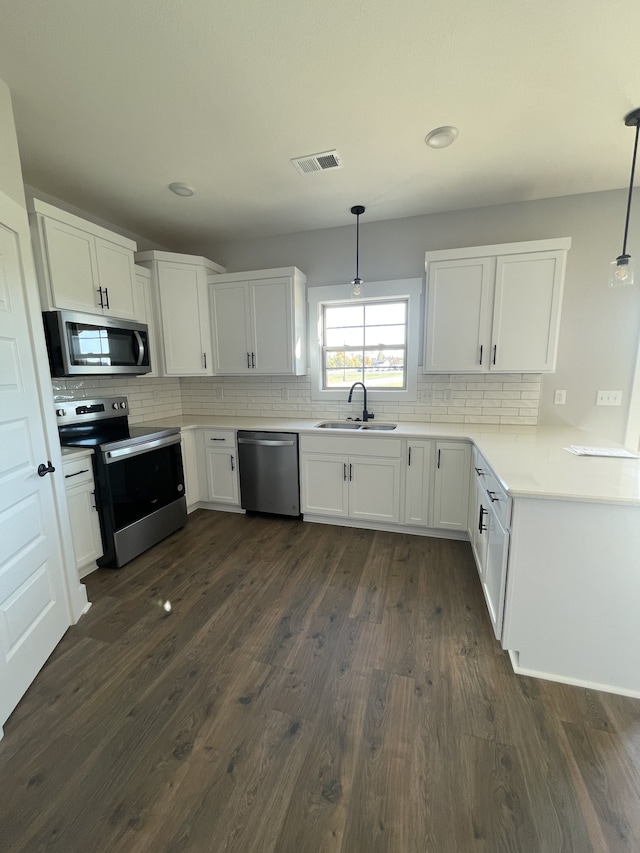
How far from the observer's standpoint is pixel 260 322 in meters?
3.33

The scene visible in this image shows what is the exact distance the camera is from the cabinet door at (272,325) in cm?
323

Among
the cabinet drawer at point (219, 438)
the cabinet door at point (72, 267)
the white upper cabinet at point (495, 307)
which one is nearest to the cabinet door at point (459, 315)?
the white upper cabinet at point (495, 307)

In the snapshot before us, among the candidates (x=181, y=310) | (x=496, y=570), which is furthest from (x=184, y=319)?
(x=496, y=570)

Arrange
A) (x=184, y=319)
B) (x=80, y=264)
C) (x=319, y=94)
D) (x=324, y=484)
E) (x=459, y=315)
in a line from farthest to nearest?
1. (x=184, y=319)
2. (x=324, y=484)
3. (x=459, y=315)
4. (x=80, y=264)
5. (x=319, y=94)

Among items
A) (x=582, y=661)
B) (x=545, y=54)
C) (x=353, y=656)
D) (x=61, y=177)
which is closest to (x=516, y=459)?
(x=582, y=661)

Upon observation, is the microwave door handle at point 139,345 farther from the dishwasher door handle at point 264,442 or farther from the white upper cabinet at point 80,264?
the dishwasher door handle at point 264,442

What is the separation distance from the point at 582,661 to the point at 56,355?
3.29m

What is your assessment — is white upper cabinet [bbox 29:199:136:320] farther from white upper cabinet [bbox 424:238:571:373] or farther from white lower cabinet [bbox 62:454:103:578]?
white upper cabinet [bbox 424:238:571:373]

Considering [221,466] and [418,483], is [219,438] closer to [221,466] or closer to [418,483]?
[221,466]

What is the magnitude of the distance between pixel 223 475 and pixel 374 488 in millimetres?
1463

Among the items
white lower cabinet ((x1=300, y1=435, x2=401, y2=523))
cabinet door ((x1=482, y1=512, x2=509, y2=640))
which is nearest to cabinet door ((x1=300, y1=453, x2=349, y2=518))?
white lower cabinet ((x1=300, y1=435, x2=401, y2=523))

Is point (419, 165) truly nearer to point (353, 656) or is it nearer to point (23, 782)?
point (353, 656)

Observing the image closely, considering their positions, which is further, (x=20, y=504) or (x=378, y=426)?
(x=378, y=426)

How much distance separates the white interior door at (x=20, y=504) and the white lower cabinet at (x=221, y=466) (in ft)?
5.19
